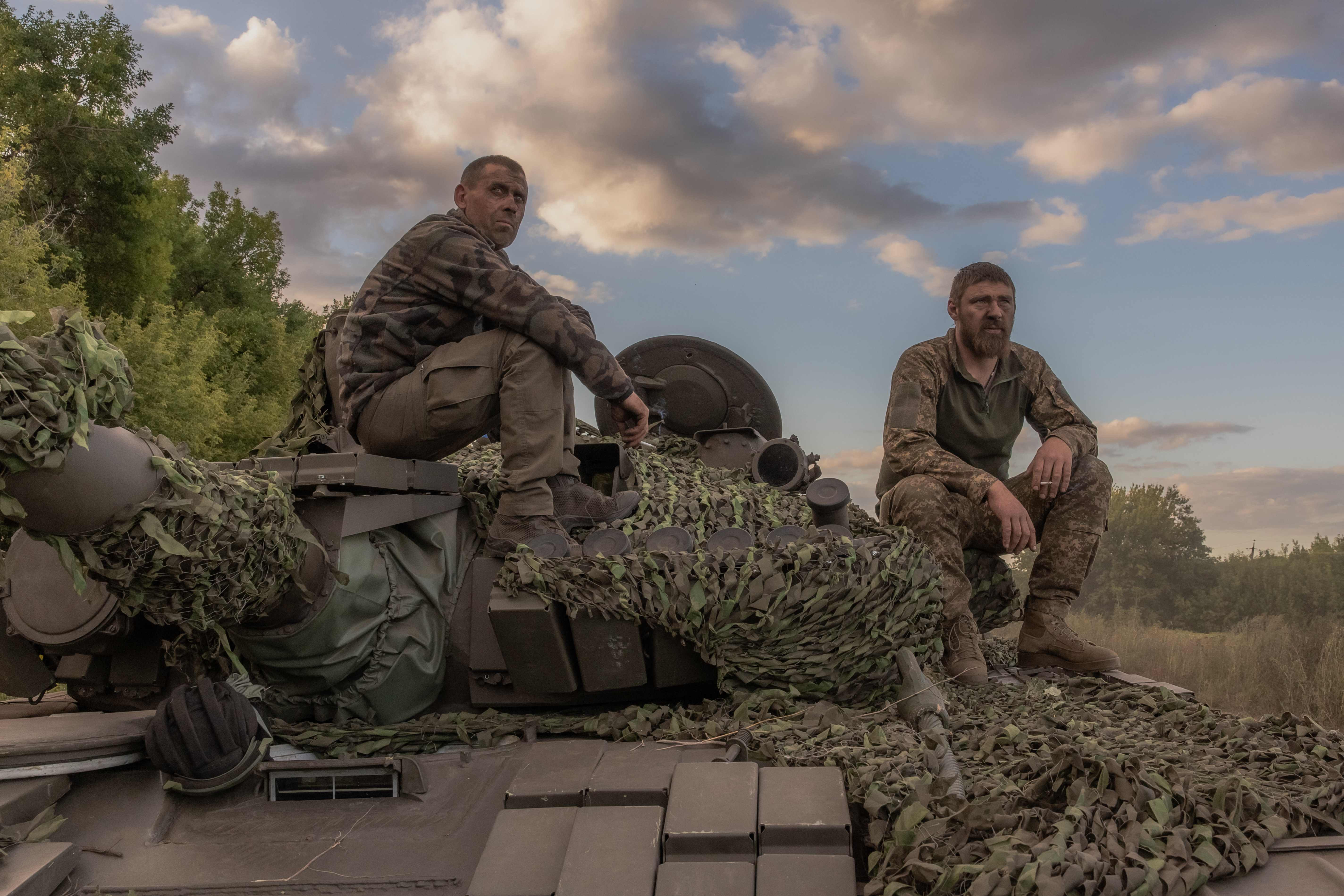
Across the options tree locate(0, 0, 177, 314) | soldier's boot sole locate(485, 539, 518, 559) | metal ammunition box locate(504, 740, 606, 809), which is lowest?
metal ammunition box locate(504, 740, 606, 809)

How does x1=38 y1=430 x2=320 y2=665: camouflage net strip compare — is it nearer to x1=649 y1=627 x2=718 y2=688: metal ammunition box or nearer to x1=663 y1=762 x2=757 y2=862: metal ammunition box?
x1=649 y1=627 x2=718 y2=688: metal ammunition box

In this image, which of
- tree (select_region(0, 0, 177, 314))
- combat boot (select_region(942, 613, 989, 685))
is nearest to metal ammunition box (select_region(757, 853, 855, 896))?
combat boot (select_region(942, 613, 989, 685))

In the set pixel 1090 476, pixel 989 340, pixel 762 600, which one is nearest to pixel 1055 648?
pixel 1090 476

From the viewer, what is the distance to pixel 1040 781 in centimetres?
299

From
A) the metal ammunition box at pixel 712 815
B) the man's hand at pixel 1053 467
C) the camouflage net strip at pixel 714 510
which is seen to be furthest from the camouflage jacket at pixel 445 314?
the man's hand at pixel 1053 467

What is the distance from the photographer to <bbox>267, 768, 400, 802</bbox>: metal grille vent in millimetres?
3488

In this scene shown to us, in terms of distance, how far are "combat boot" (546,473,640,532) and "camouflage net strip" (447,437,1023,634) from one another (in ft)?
0.26

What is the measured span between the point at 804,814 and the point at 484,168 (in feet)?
10.3

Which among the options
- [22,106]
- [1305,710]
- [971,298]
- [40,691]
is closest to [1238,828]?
[971,298]

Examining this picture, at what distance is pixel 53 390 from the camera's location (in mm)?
2602

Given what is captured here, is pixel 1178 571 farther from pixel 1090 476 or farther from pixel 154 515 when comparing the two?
pixel 154 515

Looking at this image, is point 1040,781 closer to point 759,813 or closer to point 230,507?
point 759,813

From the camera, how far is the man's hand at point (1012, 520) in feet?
15.6

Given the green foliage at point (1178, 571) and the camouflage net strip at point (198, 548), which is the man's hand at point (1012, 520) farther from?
the green foliage at point (1178, 571)
